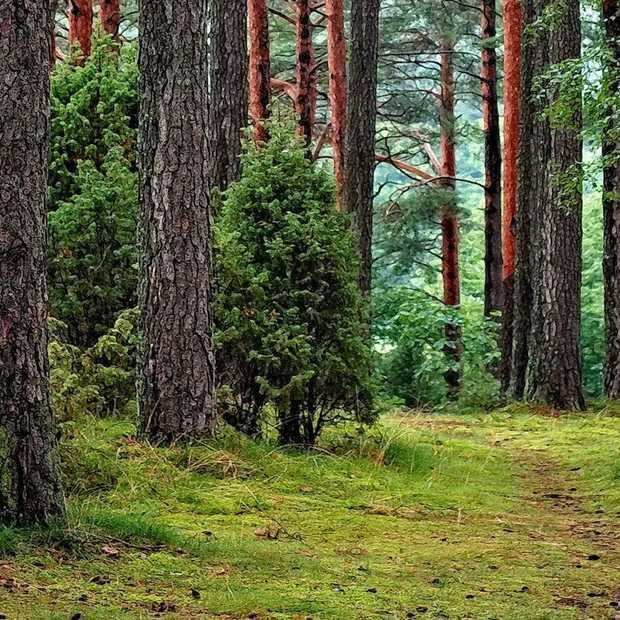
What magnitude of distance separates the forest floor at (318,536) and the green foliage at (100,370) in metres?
0.26

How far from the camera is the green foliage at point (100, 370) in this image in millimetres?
7012

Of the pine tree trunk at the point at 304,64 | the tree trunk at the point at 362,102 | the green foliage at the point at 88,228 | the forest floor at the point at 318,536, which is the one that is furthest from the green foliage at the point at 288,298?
the pine tree trunk at the point at 304,64

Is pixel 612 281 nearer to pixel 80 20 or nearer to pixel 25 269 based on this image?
pixel 80 20

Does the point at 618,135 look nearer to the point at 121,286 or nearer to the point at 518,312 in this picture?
the point at 121,286

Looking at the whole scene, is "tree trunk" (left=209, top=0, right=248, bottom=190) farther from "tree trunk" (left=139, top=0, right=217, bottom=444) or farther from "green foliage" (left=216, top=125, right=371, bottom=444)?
"tree trunk" (left=139, top=0, right=217, bottom=444)

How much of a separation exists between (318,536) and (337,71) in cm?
1656

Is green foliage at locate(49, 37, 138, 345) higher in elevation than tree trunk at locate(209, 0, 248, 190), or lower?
lower

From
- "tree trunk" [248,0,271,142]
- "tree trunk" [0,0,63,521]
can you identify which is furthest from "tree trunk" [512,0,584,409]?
"tree trunk" [0,0,63,521]

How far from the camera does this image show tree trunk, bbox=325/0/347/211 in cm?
2083

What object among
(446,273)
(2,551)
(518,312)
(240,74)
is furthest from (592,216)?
(2,551)

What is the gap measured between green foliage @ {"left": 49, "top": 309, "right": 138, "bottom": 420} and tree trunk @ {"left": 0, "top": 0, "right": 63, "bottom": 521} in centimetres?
220

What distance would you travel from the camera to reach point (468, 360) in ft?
61.9

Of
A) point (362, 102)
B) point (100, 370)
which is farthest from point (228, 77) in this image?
point (100, 370)

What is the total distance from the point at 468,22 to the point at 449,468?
694 inches
